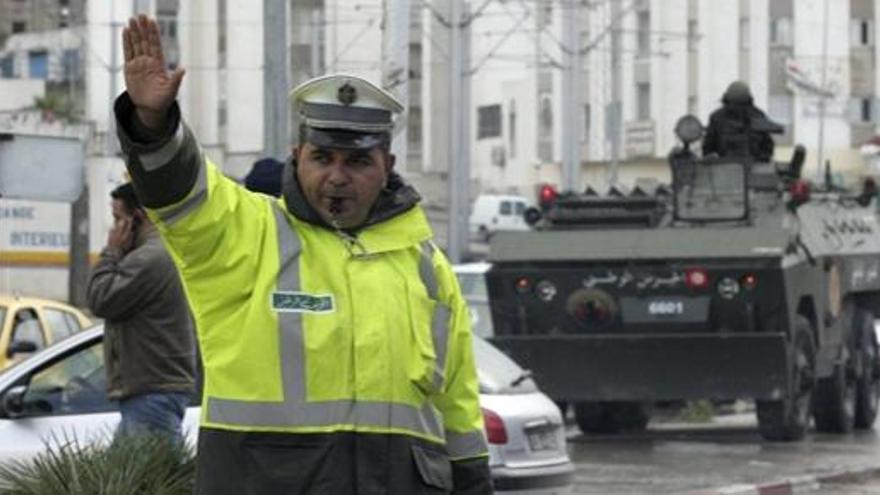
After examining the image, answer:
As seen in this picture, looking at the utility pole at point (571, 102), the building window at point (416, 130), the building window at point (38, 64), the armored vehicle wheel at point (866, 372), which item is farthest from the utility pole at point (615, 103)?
A: the building window at point (38, 64)

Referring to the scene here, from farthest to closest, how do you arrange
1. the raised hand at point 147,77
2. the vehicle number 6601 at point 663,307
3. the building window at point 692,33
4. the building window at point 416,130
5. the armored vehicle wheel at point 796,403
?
the building window at point 416,130 < the building window at point 692,33 < the armored vehicle wheel at point 796,403 < the vehicle number 6601 at point 663,307 < the raised hand at point 147,77

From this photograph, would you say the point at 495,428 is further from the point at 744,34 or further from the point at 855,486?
the point at 744,34

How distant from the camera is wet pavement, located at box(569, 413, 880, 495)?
16.4 metres

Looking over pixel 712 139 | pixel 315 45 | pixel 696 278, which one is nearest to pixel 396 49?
pixel 696 278

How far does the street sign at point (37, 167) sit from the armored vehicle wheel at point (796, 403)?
918 centimetres

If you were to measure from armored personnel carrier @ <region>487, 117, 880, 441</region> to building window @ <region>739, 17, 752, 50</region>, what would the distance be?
130ft

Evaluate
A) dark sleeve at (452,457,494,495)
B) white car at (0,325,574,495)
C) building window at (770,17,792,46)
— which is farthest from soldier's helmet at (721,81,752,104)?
building window at (770,17,792,46)

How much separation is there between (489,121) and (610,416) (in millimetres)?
53186

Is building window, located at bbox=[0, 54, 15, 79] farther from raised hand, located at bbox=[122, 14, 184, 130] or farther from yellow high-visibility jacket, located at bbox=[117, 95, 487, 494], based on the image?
raised hand, located at bbox=[122, 14, 184, 130]

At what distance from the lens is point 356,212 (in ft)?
16.7

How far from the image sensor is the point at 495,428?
40.5 ft

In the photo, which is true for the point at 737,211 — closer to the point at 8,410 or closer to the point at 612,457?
the point at 612,457

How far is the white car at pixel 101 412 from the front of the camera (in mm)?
10805

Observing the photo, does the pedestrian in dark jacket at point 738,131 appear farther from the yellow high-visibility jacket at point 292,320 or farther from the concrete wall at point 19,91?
the concrete wall at point 19,91
